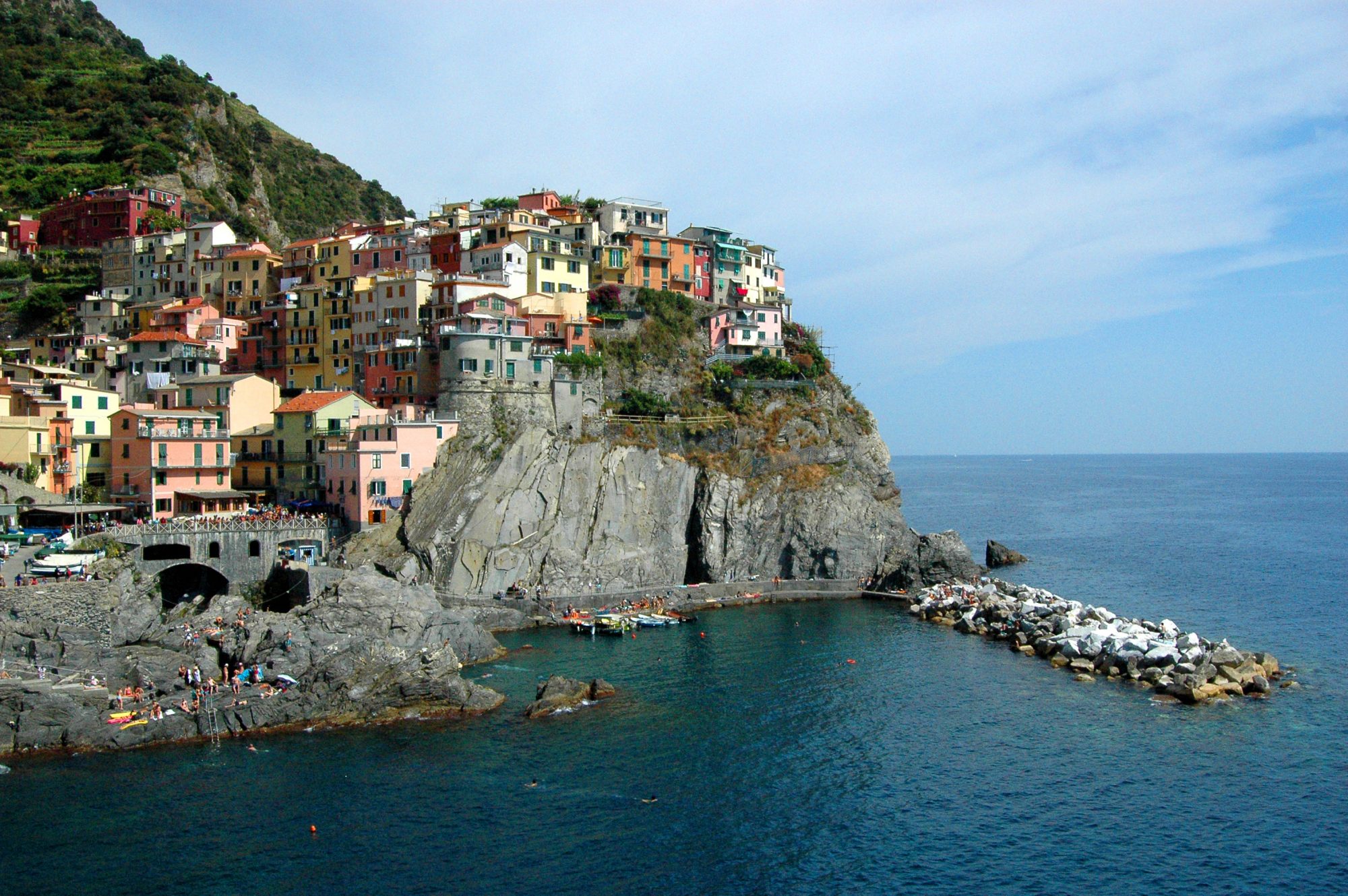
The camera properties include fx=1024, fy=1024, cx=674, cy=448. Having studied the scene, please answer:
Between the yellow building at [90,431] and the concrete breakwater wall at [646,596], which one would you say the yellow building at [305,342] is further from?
the concrete breakwater wall at [646,596]

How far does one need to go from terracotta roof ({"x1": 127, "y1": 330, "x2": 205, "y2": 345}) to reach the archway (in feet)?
82.6

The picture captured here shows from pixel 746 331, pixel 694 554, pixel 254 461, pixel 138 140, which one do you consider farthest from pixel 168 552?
pixel 138 140

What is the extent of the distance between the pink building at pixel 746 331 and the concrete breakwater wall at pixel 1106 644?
32.9 metres

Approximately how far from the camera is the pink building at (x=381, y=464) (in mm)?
70375

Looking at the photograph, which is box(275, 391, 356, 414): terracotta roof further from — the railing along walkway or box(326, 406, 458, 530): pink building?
the railing along walkway

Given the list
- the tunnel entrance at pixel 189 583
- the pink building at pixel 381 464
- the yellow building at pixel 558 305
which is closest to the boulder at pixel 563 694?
the pink building at pixel 381 464

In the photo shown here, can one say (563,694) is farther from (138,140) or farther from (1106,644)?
(138,140)

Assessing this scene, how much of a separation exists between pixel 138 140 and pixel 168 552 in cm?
7452

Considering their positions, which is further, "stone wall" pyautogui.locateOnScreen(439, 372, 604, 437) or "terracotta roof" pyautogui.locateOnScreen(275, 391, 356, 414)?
"stone wall" pyautogui.locateOnScreen(439, 372, 604, 437)

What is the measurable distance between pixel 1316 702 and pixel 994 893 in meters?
28.4

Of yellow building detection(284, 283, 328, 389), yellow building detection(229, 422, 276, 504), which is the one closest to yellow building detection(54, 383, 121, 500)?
yellow building detection(229, 422, 276, 504)

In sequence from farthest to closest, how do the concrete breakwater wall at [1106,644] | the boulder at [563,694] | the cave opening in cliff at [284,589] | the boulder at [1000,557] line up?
the boulder at [1000,557]
the cave opening in cliff at [284,589]
the concrete breakwater wall at [1106,644]
the boulder at [563,694]

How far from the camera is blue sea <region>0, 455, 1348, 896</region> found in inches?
1350

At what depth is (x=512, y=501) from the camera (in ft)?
236
